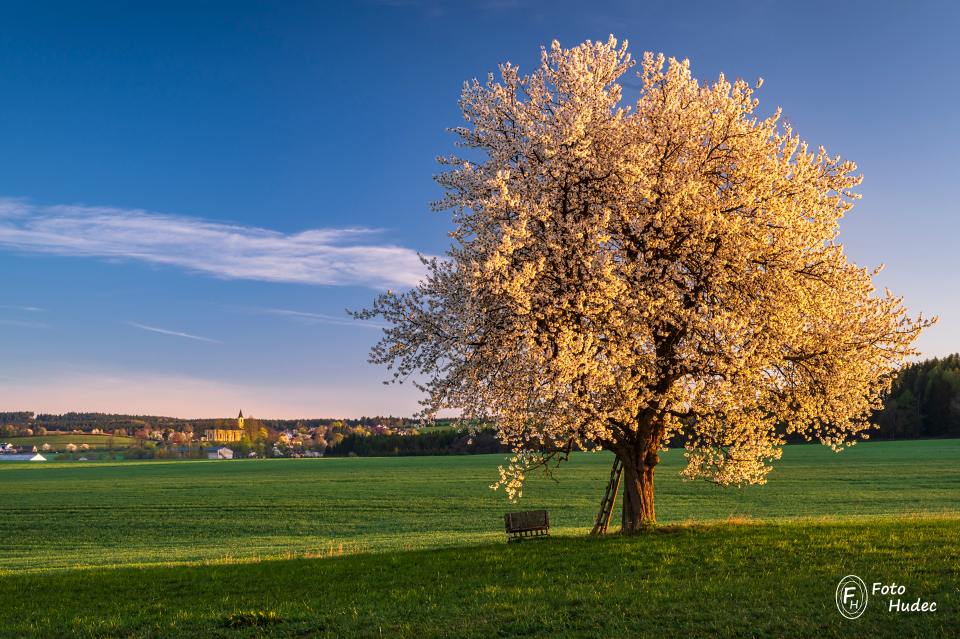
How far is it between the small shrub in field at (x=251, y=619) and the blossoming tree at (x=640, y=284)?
9393 millimetres

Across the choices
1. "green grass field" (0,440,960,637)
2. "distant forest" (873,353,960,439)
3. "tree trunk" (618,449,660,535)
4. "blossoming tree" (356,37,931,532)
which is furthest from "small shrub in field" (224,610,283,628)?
"distant forest" (873,353,960,439)

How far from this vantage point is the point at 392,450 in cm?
18938

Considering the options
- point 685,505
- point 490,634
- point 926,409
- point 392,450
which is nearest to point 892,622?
point 490,634

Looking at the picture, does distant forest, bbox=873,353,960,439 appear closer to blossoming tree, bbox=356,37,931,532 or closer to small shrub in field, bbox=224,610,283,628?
blossoming tree, bbox=356,37,931,532

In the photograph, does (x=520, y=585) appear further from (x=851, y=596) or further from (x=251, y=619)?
(x=851, y=596)

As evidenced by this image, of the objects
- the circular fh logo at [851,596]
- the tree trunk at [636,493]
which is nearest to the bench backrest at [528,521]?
the tree trunk at [636,493]

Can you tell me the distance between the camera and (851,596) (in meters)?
16.4

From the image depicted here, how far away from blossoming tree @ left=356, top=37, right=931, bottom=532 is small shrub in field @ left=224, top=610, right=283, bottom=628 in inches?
370

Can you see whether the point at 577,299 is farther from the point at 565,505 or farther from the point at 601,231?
the point at 565,505

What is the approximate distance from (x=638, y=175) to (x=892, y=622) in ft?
46.0

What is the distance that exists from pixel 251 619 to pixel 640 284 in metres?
14.9

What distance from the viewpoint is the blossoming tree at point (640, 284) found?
2339 centimetres

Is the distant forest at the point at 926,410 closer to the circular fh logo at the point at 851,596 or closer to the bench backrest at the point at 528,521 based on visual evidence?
the bench backrest at the point at 528,521

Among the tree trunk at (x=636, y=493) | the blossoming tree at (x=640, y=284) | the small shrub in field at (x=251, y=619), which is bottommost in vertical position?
the small shrub in field at (x=251, y=619)
